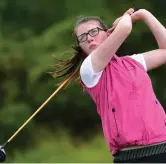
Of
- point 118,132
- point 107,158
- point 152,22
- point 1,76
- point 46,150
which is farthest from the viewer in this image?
point 1,76

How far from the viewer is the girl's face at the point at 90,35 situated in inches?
122

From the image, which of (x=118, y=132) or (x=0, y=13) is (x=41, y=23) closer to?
(x=0, y=13)

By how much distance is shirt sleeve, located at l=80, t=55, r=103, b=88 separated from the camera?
9.87ft

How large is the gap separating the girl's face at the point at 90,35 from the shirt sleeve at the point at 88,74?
103mm

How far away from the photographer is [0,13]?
7.59 m

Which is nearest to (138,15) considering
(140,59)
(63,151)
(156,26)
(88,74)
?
(156,26)

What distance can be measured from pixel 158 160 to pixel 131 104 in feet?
0.93

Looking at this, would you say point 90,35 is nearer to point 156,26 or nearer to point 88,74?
point 88,74

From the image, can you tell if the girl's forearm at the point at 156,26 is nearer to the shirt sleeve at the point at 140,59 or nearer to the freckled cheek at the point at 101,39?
the shirt sleeve at the point at 140,59

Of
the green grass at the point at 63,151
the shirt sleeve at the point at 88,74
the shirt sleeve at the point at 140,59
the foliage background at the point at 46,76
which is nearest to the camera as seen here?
the shirt sleeve at the point at 88,74

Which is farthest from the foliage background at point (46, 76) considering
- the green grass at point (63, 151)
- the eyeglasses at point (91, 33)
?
the eyeglasses at point (91, 33)

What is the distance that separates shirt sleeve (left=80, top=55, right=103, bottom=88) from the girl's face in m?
0.10

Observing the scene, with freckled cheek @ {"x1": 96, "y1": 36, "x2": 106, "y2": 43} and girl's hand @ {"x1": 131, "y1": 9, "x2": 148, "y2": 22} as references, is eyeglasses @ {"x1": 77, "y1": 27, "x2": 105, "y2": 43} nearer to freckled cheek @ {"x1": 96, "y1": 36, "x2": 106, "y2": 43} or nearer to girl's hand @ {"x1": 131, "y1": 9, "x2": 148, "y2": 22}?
freckled cheek @ {"x1": 96, "y1": 36, "x2": 106, "y2": 43}

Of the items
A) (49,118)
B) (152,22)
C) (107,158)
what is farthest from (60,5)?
(152,22)
